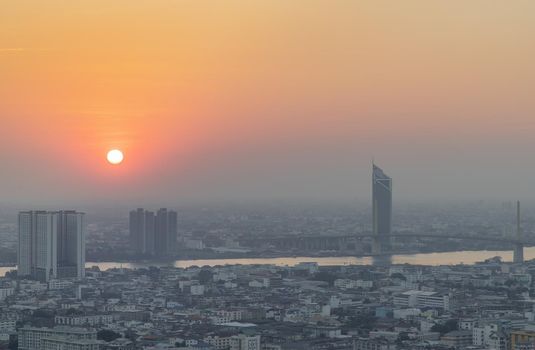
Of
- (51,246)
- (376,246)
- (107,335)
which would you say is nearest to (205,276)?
(51,246)

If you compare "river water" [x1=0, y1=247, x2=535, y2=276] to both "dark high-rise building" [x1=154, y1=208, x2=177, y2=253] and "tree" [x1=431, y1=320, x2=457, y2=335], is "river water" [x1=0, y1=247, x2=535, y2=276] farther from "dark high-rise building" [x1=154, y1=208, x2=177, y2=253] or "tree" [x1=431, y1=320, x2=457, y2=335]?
"tree" [x1=431, y1=320, x2=457, y2=335]

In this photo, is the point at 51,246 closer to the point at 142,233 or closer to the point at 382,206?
the point at 142,233

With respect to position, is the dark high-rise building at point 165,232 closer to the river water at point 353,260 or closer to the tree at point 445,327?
the river water at point 353,260

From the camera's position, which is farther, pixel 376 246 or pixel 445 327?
pixel 376 246

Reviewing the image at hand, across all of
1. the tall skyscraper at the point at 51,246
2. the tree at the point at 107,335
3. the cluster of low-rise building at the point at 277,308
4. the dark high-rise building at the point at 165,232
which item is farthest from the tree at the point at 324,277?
the tree at the point at 107,335

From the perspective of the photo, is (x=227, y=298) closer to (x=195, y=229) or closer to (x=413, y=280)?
(x=413, y=280)

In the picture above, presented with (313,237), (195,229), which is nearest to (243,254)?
(313,237)
